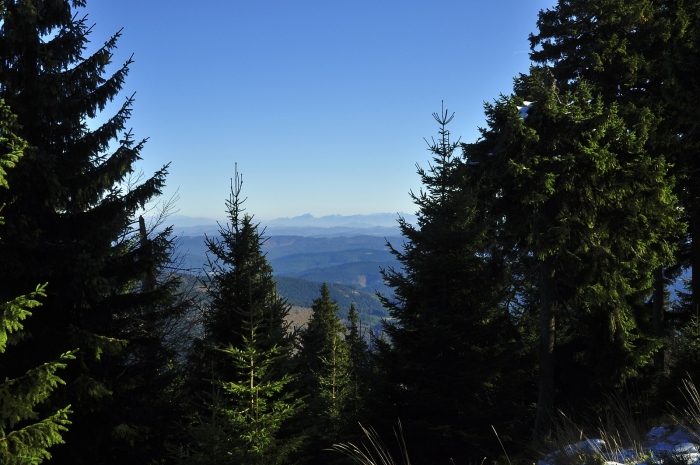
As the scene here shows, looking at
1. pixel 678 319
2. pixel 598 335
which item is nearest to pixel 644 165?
pixel 598 335

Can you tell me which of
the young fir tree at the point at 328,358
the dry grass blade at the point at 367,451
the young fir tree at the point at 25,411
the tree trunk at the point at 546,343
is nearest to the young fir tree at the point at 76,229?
the young fir tree at the point at 25,411

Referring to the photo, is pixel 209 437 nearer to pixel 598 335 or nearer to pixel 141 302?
pixel 141 302

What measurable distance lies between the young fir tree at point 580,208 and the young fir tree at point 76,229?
27.2 ft

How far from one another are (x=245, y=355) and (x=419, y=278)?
5936mm

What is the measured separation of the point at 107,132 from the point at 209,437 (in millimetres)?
5945

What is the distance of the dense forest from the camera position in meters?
8.69

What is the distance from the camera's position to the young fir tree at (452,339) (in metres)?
12.3

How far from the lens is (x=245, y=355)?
8.77 m

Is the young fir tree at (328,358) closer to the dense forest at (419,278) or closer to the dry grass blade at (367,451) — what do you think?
the dense forest at (419,278)

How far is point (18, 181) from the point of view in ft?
27.7

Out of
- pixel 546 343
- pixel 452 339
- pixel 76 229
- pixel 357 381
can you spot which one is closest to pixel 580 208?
pixel 546 343

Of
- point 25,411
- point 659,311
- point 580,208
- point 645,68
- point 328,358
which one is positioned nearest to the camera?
point 25,411

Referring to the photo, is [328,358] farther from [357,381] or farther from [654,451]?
[654,451]

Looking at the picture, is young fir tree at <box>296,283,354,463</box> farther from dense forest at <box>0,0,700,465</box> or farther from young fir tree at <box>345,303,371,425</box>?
dense forest at <box>0,0,700,465</box>
